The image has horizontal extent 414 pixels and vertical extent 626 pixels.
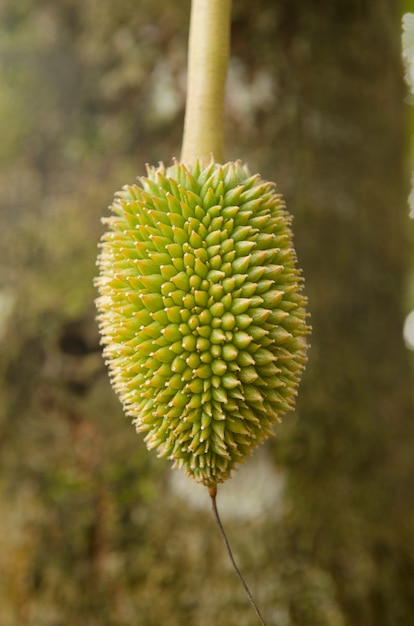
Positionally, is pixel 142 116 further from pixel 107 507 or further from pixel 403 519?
pixel 403 519

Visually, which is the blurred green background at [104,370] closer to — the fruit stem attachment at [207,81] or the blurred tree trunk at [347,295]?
the blurred tree trunk at [347,295]

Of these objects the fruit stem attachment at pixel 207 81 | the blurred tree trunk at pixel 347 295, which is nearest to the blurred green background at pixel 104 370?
the blurred tree trunk at pixel 347 295

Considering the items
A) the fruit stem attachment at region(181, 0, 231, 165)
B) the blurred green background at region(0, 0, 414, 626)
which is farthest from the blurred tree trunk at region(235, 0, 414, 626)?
the fruit stem attachment at region(181, 0, 231, 165)

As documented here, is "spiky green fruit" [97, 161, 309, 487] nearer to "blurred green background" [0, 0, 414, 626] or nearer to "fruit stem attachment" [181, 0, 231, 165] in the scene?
"fruit stem attachment" [181, 0, 231, 165]

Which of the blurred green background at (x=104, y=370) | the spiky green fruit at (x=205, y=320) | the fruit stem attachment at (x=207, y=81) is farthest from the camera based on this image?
the blurred green background at (x=104, y=370)

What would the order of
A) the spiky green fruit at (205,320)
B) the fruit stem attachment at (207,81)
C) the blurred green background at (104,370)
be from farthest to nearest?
the blurred green background at (104,370), the fruit stem attachment at (207,81), the spiky green fruit at (205,320)

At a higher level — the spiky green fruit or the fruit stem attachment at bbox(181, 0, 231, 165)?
the fruit stem attachment at bbox(181, 0, 231, 165)

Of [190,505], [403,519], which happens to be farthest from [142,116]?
[403,519]

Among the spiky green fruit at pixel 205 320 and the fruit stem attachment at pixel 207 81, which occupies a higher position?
the fruit stem attachment at pixel 207 81
